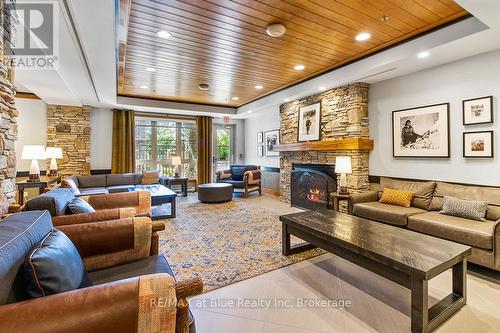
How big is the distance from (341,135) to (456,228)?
2.32m

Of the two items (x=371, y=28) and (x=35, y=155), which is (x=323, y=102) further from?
(x=35, y=155)

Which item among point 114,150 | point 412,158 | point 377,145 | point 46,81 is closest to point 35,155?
point 46,81

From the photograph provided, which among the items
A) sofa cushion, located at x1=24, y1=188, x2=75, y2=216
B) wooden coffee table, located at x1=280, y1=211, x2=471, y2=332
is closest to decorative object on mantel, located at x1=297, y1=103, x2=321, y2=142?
wooden coffee table, located at x1=280, y1=211, x2=471, y2=332

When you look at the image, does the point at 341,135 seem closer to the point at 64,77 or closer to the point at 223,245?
the point at 223,245

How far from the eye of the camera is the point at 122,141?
648cm

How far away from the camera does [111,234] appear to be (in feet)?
5.80

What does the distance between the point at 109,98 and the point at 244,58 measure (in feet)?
11.1

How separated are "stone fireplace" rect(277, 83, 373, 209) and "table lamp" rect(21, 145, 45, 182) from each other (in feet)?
15.1

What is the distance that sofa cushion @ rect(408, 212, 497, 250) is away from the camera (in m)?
2.42

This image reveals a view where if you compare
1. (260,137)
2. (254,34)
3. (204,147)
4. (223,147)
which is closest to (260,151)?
(260,137)

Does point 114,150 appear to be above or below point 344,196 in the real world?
above

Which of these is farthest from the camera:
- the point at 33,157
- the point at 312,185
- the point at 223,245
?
the point at 312,185

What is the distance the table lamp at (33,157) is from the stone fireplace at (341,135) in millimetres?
4617

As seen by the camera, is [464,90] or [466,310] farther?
[464,90]
